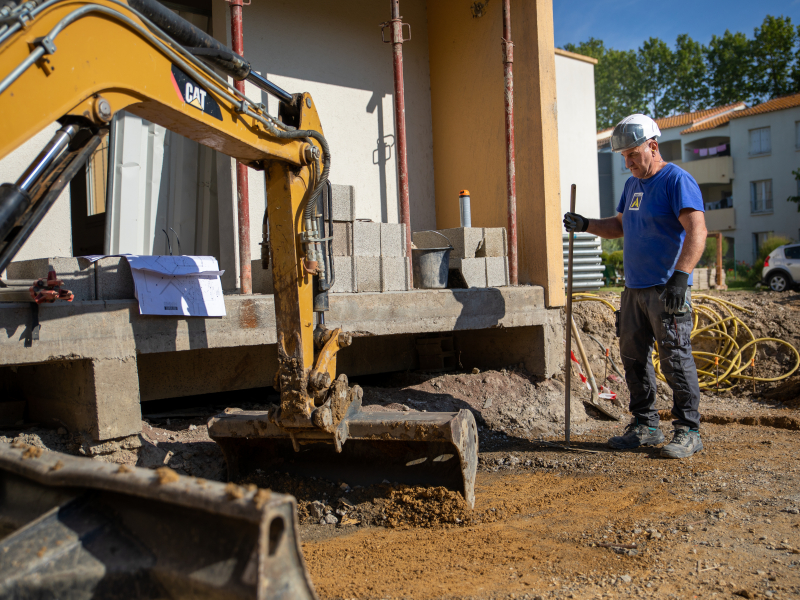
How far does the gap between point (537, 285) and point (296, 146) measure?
3.69 metres

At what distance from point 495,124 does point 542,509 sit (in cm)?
468

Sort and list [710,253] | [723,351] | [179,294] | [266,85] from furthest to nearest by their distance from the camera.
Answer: [710,253], [723,351], [179,294], [266,85]

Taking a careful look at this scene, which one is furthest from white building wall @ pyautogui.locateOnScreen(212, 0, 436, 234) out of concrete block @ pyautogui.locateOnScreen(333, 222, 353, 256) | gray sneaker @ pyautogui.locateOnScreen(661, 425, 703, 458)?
gray sneaker @ pyautogui.locateOnScreen(661, 425, 703, 458)

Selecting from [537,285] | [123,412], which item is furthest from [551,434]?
[123,412]

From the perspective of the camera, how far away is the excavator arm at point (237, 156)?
2.09 meters

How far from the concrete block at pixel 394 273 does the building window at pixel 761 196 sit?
110 ft

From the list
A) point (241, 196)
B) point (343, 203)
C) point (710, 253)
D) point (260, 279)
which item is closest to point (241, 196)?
point (241, 196)

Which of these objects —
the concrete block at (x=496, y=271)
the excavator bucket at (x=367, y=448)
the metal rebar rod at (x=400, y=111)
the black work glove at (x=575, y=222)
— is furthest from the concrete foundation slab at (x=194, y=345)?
the black work glove at (x=575, y=222)

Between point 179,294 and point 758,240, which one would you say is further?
point 758,240

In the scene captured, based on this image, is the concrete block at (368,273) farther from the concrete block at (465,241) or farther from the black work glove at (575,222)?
the black work glove at (575,222)

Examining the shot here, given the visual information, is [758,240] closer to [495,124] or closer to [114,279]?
[495,124]

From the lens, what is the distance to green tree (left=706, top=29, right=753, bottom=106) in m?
46.2

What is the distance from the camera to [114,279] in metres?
4.13

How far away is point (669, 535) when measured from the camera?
3248 millimetres
